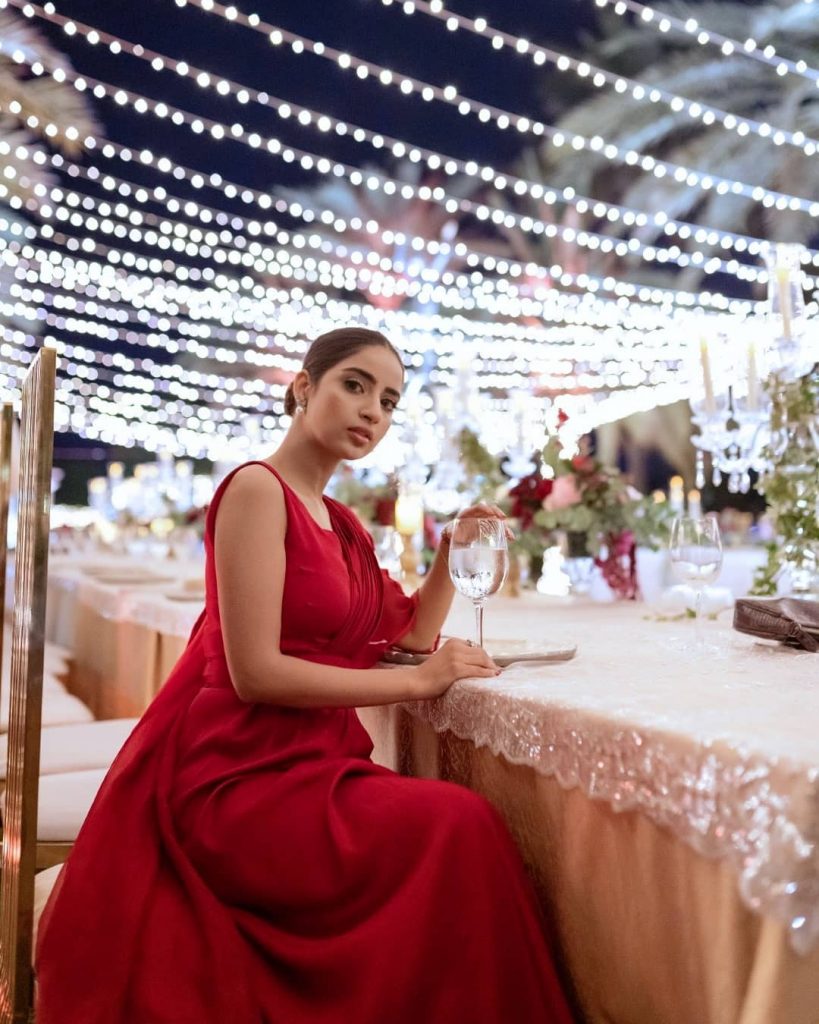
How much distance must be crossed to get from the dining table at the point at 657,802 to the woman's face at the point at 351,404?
45 cm

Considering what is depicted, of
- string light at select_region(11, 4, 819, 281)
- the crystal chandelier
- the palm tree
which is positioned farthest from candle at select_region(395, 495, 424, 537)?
the palm tree

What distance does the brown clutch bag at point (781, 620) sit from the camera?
1717 millimetres

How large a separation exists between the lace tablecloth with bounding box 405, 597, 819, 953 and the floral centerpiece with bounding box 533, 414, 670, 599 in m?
1.27

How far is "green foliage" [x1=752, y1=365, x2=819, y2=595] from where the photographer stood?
2355mm

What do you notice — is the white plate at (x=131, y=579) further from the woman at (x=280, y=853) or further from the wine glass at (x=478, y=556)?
the wine glass at (x=478, y=556)

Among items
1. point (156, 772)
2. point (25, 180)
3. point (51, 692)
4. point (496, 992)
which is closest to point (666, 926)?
point (496, 992)

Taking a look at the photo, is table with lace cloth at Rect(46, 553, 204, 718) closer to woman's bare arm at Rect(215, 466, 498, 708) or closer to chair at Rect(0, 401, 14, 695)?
chair at Rect(0, 401, 14, 695)

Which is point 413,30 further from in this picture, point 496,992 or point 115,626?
point 496,992

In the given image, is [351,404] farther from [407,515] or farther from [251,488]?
[407,515]

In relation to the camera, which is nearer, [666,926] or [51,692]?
[666,926]

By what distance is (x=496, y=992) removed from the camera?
1.27 metres

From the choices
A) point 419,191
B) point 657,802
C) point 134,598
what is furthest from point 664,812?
point 419,191

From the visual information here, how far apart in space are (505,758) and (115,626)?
11.4ft

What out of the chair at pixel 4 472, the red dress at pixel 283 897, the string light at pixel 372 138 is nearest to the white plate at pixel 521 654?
the red dress at pixel 283 897
